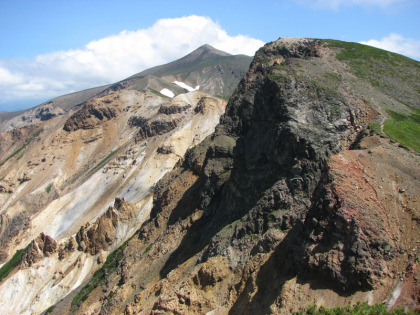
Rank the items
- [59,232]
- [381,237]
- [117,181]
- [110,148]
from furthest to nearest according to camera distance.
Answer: [110,148]
[117,181]
[59,232]
[381,237]

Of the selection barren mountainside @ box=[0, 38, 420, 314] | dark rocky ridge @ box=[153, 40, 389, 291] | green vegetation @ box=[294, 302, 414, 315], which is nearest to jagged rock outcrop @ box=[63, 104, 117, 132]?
barren mountainside @ box=[0, 38, 420, 314]

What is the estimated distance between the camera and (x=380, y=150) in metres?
19.5

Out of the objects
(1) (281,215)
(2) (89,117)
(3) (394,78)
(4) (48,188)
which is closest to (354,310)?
(1) (281,215)

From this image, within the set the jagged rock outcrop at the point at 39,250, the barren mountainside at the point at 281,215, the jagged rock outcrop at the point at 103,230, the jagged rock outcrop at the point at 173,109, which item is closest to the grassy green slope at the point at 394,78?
the barren mountainside at the point at 281,215

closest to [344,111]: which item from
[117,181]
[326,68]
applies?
[326,68]

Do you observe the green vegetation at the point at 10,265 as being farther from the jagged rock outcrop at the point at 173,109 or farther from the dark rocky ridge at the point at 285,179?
the dark rocky ridge at the point at 285,179

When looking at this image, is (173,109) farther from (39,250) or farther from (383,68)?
(383,68)

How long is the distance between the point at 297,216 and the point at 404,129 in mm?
9958

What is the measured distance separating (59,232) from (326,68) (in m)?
77.1

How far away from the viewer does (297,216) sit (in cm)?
2155

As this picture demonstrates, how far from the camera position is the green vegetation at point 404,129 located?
838 inches

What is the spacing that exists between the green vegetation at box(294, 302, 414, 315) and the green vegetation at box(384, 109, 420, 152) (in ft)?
38.2

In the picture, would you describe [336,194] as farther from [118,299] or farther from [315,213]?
[118,299]

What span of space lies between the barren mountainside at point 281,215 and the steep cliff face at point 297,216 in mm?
80
